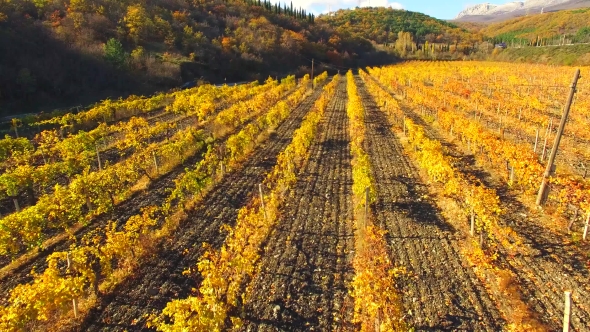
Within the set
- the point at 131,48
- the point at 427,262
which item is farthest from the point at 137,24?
the point at 427,262

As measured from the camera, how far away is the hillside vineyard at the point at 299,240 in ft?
23.1

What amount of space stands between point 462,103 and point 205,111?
21198 millimetres

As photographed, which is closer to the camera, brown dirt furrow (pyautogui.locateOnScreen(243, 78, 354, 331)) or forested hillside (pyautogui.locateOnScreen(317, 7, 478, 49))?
brown dirt furrow (pyautogui.locateOnScreen(243, 78, 354, 331))

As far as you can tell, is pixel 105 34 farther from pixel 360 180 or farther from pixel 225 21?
pixel 360 180

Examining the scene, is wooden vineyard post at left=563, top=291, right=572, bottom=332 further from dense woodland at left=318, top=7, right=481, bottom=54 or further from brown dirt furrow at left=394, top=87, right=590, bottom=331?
dense woodland at left=318, top=7, right=481, bottom=54

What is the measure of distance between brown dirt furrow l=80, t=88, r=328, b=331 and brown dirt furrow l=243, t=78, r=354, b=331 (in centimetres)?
175

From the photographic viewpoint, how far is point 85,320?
23.8 feet

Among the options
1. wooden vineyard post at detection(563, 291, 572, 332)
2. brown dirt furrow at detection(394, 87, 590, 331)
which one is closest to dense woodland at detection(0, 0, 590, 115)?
brown dirt furrow at detection(394, 87, 590, 331)

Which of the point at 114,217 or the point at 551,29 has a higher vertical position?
the point at 551,29

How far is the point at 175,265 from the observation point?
907cm

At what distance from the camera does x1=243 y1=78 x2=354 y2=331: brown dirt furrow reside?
7.29 m

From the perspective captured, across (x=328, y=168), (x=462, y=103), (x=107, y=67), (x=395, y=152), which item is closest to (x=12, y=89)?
(x=107, y=67)

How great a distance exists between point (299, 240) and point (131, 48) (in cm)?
5076

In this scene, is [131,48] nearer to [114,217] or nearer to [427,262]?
[114,217]
